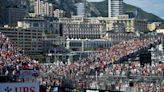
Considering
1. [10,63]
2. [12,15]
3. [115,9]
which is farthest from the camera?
[115,9]

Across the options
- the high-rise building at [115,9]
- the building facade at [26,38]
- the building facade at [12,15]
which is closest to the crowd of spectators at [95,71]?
the building facade at [26,38]

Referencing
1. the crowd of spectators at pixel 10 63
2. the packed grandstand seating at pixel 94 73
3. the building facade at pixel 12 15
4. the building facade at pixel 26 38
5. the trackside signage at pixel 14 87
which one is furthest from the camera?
the building facade at pixel 12 15

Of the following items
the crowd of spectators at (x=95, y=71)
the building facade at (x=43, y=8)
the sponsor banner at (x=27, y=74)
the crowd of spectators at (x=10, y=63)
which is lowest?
the building facade at (x=43, y=8)

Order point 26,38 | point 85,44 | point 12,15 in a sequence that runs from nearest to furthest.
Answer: point 26,38
point 85,44
point 12,15

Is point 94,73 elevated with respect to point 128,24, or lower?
elevated

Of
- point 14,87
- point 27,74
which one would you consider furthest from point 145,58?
point 14,87

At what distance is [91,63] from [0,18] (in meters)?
94.0

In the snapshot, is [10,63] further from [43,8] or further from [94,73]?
[43,8]

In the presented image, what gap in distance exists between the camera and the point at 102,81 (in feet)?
103

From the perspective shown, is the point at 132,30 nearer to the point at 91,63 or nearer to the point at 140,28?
the point at 140,28

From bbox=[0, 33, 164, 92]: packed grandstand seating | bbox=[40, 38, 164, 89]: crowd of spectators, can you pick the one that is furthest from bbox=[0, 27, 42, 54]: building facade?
bbox=[0, 33, 164, 92]: packed grandstand seating

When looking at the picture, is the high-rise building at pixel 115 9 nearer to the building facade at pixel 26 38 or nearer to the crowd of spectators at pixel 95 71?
the building facade at pixel 26 38

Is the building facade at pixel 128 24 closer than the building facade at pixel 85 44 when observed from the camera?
No

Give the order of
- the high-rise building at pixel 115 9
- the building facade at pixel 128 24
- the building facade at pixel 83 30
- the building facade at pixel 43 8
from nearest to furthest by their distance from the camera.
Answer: the building facade at pixel 83 30, the building facade at pixel 128 24, the building facade at pixel 43 8, the high-rise building at pixel 115 9
